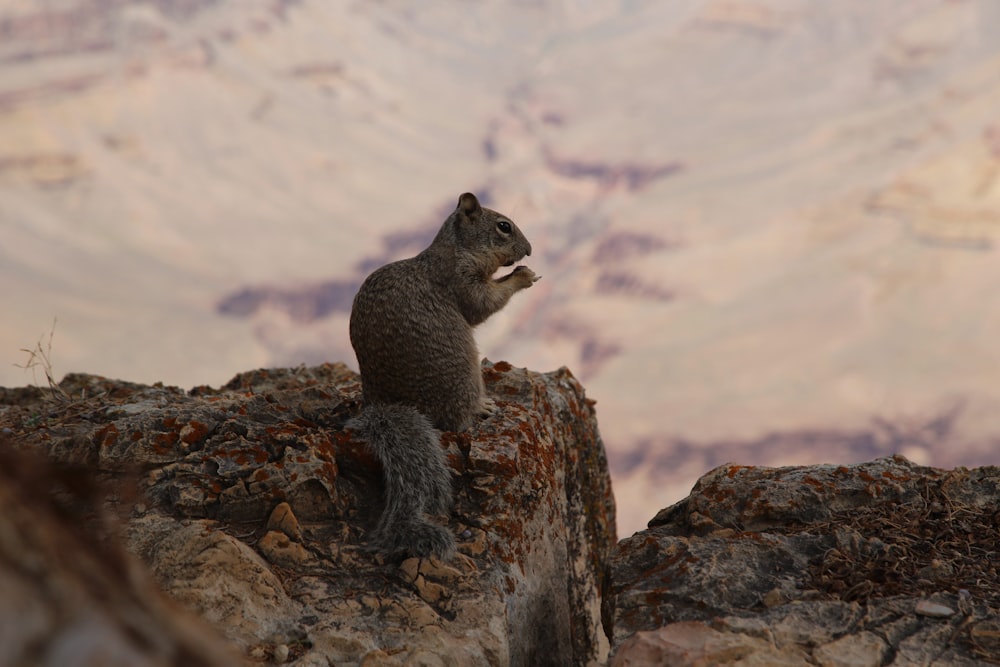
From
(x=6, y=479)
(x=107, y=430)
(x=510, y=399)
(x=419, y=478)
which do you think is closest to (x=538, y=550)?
(x=419, y=478)

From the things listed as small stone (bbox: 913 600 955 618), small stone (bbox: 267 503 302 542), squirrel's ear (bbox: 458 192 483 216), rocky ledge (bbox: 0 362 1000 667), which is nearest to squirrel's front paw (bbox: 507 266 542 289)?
squirrel's ear (bbox: 458 192 483 216)

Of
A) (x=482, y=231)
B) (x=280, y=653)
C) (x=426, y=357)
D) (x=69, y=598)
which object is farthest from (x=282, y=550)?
(x=69, y=598)

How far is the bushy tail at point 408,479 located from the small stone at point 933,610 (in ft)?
11.8

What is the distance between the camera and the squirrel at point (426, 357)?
291 inches

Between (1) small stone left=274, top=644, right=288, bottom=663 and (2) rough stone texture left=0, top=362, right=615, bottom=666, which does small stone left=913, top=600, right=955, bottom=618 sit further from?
(1) small stone left=274, top=644, right=288, bottom=663

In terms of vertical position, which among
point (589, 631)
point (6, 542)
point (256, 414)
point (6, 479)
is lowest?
point (6, 542)

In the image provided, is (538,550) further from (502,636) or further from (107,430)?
(107,430)

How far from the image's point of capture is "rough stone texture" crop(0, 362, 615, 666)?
627 cm

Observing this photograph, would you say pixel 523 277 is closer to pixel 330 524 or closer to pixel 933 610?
pixel 330 524

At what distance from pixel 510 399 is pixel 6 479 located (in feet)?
24.8

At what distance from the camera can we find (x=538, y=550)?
802cm

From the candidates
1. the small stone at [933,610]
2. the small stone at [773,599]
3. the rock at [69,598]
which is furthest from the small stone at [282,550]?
the small stone at [933,610]

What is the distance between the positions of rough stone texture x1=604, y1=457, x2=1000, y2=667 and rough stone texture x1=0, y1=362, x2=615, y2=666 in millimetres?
1080

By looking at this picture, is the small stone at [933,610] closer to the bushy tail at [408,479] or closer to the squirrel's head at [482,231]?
the bushy tail at [408,479]
